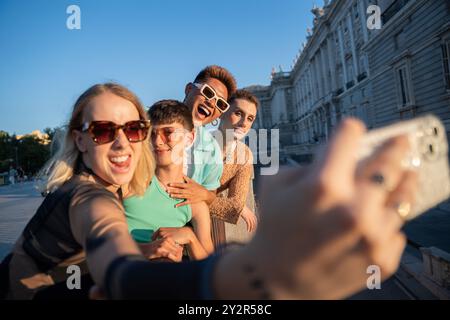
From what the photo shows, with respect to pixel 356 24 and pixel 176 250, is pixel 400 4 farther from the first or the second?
pixel 176 250

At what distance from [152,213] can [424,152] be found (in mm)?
1486

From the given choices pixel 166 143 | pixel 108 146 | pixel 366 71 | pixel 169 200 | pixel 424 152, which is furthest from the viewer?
pixel 366 71

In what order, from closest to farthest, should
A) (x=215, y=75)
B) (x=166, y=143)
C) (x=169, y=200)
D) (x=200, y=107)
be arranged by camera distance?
(x=169, y=200) → (x=166, y=143) → (x=200, y=107) → (x=215, y=75)

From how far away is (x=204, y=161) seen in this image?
8.18ft

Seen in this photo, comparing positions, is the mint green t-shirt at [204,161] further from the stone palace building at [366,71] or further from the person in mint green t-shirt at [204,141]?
the stone palace building at [366,71]

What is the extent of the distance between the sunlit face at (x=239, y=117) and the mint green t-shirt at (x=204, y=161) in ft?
2.15

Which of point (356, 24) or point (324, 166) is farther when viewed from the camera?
point (356, 24)

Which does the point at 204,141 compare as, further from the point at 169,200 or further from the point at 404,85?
the point at 404,85

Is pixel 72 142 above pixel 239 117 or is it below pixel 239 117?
below

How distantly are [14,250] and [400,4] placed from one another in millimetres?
20965

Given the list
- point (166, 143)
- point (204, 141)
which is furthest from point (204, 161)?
point (166, 143)

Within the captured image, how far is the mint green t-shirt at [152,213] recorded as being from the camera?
1759mm

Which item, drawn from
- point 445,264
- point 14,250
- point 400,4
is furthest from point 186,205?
point 400,4
